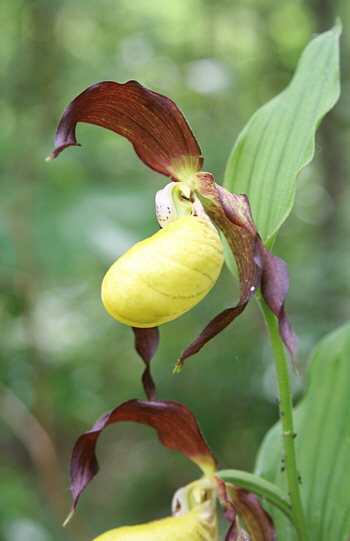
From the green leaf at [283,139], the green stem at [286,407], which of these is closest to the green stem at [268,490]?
the green stem at [286,407]

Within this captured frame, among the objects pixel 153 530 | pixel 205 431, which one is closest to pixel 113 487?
pixel 205 431

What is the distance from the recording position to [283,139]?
83 cm

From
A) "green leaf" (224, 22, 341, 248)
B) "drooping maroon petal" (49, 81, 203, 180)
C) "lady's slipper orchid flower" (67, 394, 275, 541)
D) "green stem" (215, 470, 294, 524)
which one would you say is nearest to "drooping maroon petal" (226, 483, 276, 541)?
"lady's slipper orchid flower" (67, 394, 275, 541)

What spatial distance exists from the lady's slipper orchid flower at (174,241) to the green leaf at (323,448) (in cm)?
44

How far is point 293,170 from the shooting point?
2.48 feet

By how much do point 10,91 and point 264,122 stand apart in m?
1.83

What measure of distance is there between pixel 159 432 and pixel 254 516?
0.93ft

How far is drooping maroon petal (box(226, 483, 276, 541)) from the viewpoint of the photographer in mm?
945

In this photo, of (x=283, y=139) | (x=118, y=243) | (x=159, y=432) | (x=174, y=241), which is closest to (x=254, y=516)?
(x=159, y=432)

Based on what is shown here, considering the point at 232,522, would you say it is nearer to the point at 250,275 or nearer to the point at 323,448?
the point at 323,448

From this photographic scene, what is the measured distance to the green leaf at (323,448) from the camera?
2.91 ft

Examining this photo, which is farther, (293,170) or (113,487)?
(113,487)

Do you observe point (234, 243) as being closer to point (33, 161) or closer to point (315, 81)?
point (315, 81)

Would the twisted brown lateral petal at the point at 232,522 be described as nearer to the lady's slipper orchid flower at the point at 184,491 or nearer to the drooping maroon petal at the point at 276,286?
the lady's slipper orchid flower at the point at 184,491
